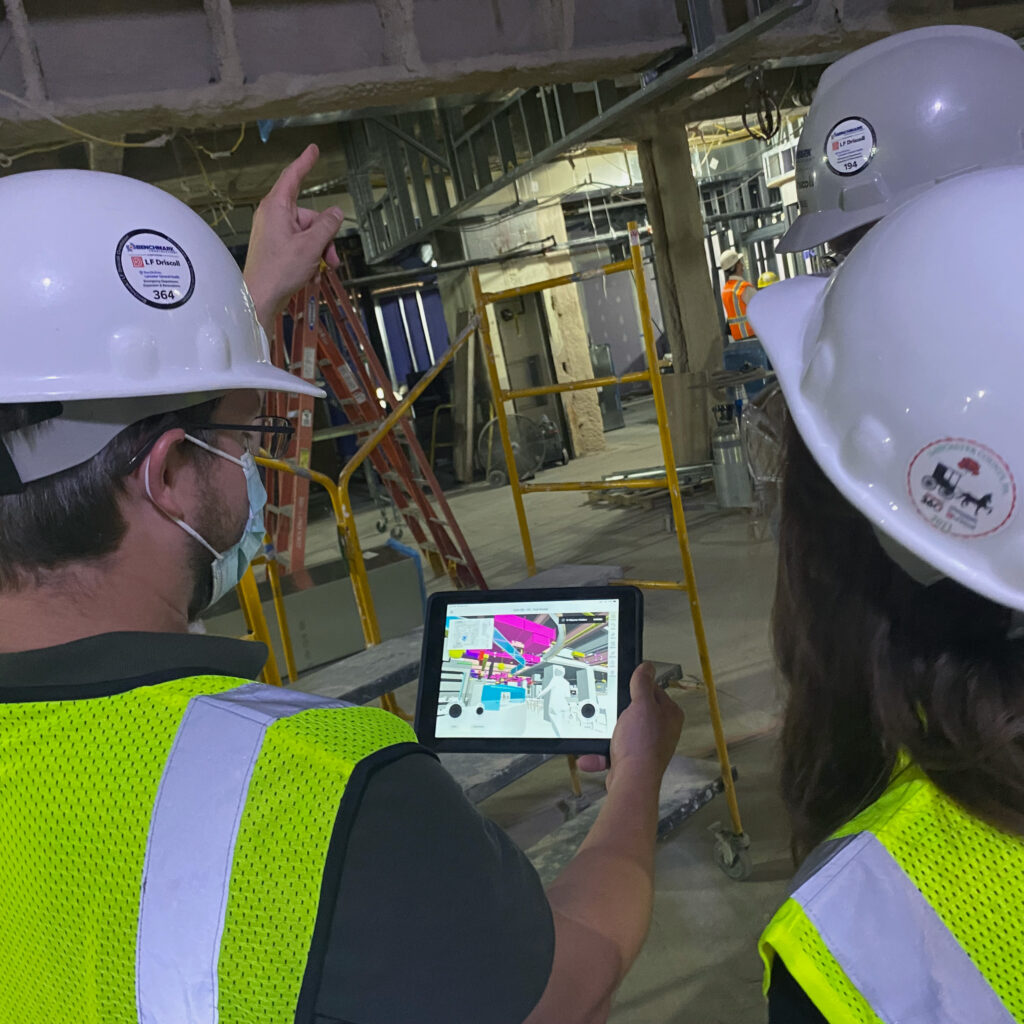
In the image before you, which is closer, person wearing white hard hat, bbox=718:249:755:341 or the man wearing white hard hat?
the man wearing white hard hat

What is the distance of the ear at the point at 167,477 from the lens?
1.08 metres

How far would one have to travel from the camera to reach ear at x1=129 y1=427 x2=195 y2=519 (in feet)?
3.56

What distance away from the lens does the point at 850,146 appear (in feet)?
8.35

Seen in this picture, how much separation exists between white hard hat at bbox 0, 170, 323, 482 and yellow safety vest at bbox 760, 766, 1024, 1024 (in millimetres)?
940

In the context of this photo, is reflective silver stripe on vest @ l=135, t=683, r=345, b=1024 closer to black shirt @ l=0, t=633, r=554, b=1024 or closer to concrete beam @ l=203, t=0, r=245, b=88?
black shirt @ l=0, t=633, r=554, b=1024

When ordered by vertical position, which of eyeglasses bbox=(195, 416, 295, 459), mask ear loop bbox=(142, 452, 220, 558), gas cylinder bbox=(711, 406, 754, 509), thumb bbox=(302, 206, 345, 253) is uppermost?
thumb bbox=(302, 206, 345, 253)

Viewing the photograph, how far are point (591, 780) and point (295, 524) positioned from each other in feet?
9.79

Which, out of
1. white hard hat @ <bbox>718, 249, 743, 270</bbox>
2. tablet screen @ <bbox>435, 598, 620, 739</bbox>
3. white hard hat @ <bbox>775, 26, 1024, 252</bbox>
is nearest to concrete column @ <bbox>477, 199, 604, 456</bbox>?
white hard hat @ <bbox>718, 249, 743, 270</bbox>

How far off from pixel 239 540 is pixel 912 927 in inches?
37.2

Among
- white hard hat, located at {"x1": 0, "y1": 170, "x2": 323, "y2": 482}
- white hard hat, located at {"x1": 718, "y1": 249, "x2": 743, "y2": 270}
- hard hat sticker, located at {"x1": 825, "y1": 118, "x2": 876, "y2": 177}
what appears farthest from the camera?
white hard hat, located at {"x1": 718, "y1": 249, "x2": 743, "y2": 270}

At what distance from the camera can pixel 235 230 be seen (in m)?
12.4

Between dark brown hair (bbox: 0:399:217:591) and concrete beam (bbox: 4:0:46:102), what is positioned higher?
concrete beam (bbox: 4:0:46:102)

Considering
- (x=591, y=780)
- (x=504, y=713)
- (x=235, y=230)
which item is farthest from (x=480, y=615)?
(x=235, y=230)

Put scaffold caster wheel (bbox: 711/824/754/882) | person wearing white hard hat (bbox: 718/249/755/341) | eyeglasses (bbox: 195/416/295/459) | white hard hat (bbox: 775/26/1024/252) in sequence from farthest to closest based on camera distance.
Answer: person wearing white hard hat (bbox: 718/249/755/341), scaffold caster wheel (bbox: 711/824/754/882), white hard hat (bbox: 775/26/1024/252), eyeglasses (bbox: 195/416/295/459)
